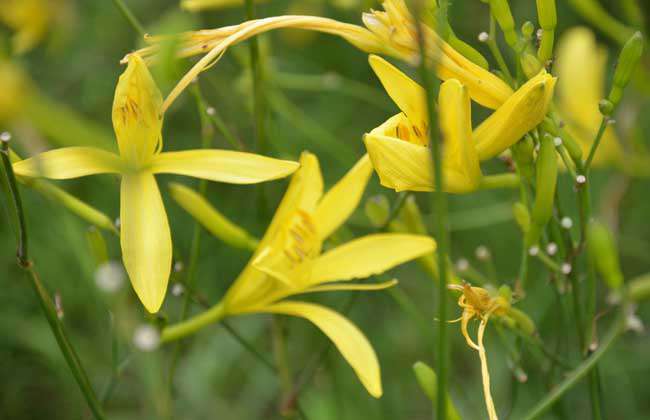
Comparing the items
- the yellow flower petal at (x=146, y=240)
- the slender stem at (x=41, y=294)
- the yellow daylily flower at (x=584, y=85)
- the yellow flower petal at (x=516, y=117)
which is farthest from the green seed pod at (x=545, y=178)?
the yellow daylily flower at (x=584, y=85)

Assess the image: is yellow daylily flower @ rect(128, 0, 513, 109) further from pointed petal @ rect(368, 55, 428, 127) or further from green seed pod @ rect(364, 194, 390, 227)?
green seed pod @ rect(364, 194, 390, 227)

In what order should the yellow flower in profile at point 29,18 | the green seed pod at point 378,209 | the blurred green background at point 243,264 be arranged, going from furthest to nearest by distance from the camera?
the yellow flower in profile at point 29,18, the blurred green background at point 243,264, the green seed pod at point 378,209

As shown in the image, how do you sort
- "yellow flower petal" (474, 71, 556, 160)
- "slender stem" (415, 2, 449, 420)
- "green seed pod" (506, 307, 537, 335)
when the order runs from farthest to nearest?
"green seed pod" (506, 307, 537, 335)
"yellow flower petal" (474, 71, 556, 160)
"slender stem" (415, 2, 449, 420)

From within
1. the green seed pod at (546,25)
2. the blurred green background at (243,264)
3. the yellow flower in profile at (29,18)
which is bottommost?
the blurred green background at (243,264)

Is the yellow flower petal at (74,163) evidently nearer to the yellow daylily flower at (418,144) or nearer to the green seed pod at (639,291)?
the yellow daylily flower at (418,144)

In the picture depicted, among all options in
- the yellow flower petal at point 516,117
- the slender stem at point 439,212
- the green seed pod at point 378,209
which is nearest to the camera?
the slender stem at point 439,212

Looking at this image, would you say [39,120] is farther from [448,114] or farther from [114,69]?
[114,69]

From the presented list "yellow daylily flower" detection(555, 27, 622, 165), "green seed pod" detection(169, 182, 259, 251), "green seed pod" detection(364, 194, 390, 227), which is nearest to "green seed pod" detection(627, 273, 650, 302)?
"green seed pod" detection(364, 194, 390, 227)

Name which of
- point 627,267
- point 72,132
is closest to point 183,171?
point 72,132
